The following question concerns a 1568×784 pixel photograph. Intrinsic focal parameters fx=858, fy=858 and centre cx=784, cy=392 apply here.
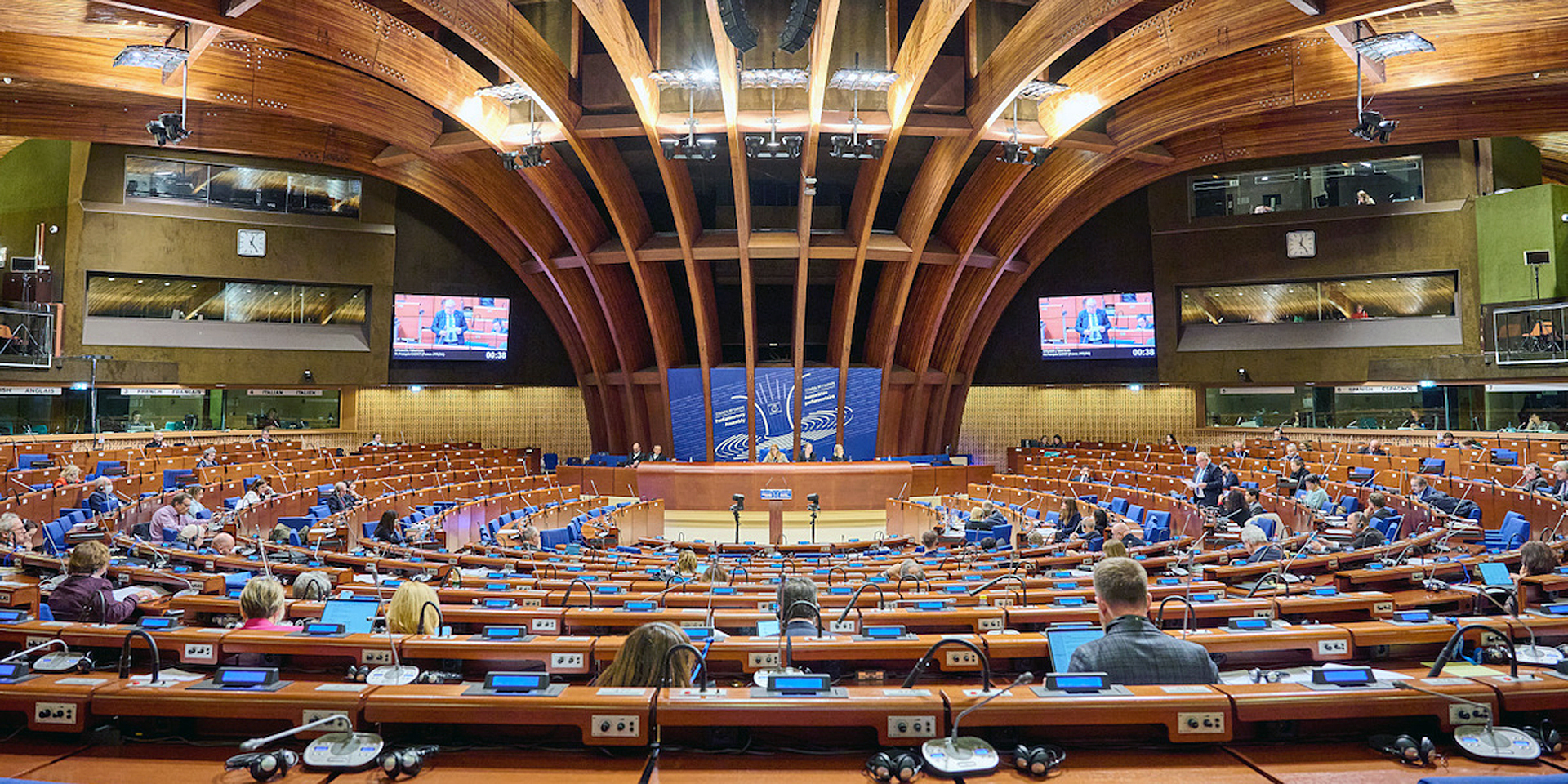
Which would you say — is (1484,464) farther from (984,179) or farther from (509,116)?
(509,116)

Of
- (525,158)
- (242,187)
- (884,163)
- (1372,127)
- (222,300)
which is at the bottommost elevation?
(222,300)

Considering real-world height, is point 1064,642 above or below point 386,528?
above

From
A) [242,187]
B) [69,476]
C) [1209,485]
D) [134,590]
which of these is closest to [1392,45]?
[1209,485]

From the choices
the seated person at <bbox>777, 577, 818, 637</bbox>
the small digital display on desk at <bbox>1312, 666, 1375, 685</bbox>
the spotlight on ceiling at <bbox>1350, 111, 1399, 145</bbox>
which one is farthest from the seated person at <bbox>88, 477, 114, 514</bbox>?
the spotlight on ceiling at <bbox>1350, 111, 1399, 145</bbox>

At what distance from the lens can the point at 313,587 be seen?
637 cm

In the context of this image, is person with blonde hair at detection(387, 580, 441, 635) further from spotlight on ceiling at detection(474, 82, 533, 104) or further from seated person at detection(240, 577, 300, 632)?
spotlight on ceiling at detection(474, 82, 533, 104)

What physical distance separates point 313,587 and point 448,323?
2160 centimetres

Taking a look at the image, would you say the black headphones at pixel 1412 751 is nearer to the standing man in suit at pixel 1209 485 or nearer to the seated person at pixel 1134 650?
the seated person at pixel 1134 650

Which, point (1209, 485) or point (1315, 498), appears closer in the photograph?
point (1315, 498)

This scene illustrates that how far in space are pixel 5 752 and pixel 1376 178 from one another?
2825 centimetres

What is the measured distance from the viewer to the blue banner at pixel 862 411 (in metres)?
23.8

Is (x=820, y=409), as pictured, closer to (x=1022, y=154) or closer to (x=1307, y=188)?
(x=1022, y=154)

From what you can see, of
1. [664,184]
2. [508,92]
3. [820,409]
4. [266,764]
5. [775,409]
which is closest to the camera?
[266,764]

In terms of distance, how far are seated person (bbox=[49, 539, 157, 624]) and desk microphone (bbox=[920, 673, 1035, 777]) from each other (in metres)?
5.33
